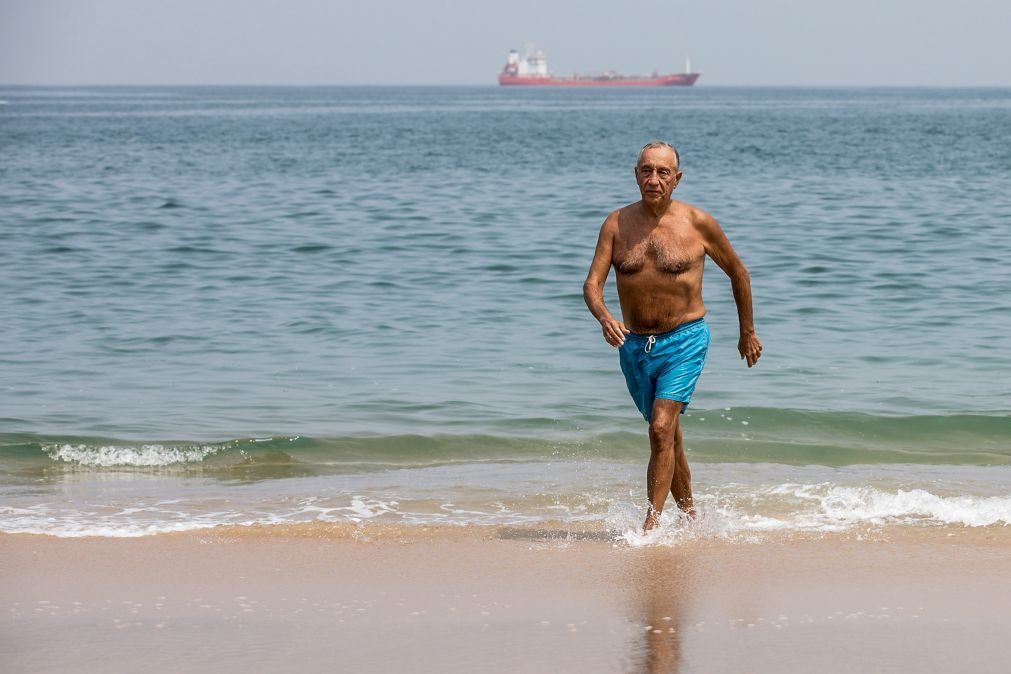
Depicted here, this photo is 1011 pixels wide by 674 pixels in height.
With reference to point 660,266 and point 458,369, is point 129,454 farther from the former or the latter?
point 660,266

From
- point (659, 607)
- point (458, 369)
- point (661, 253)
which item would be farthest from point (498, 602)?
point (458, 369)

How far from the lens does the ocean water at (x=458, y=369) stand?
695 cm

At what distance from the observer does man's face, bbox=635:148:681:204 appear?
5664mm

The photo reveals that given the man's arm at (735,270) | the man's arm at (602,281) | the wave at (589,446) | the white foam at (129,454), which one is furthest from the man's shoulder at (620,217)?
the white foam at (129,454)

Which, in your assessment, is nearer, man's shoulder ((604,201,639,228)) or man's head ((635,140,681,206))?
man's head ((635,140,681,206))

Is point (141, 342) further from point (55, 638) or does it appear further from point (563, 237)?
point (563, 237)

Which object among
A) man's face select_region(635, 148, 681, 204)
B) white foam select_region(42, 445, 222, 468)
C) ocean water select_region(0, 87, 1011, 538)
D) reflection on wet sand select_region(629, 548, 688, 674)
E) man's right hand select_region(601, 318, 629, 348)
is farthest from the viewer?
white foam select_region(42, 445, 222, 468)

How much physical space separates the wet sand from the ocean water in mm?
497

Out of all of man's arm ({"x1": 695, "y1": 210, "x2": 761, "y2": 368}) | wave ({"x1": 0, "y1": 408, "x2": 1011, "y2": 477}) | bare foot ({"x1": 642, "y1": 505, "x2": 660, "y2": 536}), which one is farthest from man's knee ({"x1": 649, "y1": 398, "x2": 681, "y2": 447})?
wave ({"x1": 0, "y1": 408, "x2": 1011, "y2": 477})

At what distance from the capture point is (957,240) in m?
18.0

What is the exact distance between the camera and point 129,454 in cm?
802

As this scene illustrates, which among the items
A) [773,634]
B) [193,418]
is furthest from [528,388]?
[773,634]

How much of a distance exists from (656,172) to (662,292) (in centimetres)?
50

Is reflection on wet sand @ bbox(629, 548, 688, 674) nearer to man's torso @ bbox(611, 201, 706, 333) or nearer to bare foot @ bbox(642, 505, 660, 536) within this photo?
bare foot @ bbox(642, 505, 660, 536)
